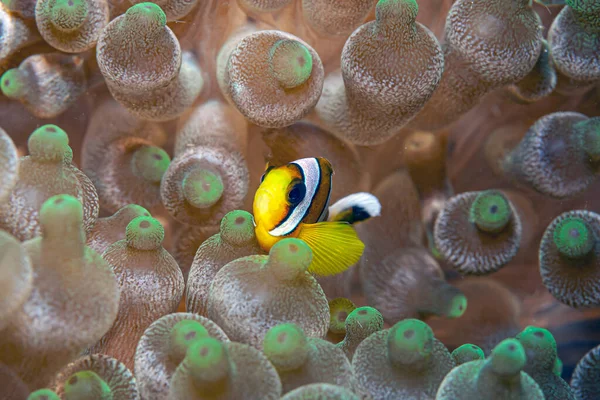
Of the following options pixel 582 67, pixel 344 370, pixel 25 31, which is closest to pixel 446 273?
pixel 582 67

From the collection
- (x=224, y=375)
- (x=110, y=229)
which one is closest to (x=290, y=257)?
(x=224, y=375)

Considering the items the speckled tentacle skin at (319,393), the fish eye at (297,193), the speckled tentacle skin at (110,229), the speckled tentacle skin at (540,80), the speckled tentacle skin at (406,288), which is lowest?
the speckled tentacle skin at (406,288)

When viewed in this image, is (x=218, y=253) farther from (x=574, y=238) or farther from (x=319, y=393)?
(x=574, y=238)

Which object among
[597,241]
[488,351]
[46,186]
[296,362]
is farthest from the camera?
[488,351]

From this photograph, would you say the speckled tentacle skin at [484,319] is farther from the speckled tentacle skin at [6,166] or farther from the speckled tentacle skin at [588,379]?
the speckled tentacle skin at [6,166]

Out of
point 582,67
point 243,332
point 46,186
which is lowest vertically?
point 243,332

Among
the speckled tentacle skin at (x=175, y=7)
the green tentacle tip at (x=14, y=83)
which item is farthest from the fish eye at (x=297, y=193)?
the green tentacle tip at (x=14, y=83)

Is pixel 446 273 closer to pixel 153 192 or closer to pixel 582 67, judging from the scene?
pixel 582 67
